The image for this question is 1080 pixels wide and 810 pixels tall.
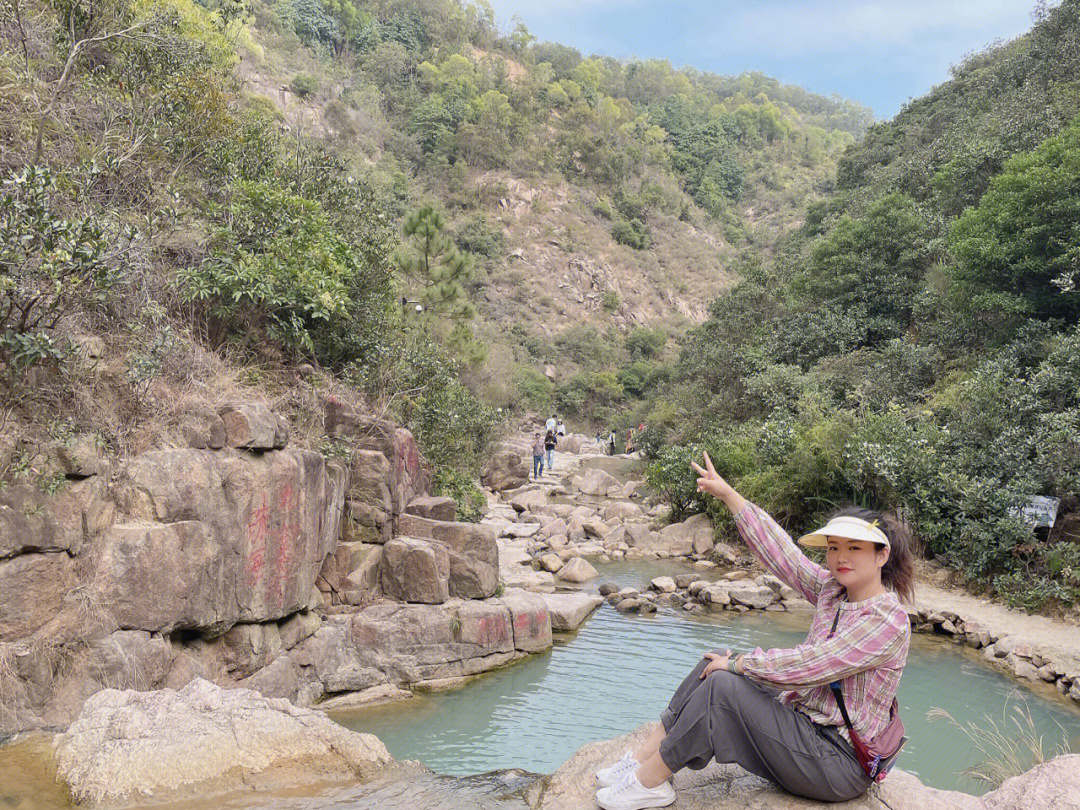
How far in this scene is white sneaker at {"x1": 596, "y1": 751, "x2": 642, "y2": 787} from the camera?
3248 mm

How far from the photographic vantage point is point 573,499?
67.5 ft

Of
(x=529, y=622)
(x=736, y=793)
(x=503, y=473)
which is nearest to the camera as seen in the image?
(x=736, y=793)

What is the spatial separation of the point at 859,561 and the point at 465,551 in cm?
653

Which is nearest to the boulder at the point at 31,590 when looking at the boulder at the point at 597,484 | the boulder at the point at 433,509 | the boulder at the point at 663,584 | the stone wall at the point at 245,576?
the stone wall at the point at 245,576

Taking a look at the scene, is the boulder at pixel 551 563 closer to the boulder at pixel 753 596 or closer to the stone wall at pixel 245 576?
the boulder at pixel 753 596

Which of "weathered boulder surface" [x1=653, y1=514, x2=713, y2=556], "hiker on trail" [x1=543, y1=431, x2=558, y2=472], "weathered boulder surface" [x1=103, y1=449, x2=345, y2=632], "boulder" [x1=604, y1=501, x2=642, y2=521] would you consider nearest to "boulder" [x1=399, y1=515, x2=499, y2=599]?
"weathered boulder surface" [x1=103, y1=449, x2=345, y2=632]

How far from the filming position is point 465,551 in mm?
9062

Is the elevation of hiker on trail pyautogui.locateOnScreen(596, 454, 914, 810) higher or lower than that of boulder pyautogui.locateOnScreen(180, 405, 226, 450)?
lower

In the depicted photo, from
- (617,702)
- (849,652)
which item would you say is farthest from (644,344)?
(849,652)

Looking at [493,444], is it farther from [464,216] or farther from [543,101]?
[543,101]

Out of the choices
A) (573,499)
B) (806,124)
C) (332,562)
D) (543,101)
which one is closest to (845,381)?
(573,499)

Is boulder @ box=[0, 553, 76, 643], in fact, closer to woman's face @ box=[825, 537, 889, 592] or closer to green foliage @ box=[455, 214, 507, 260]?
woman's face @ box=[825, 537, 889, 592]

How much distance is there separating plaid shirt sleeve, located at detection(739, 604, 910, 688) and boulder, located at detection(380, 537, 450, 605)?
5.85 m

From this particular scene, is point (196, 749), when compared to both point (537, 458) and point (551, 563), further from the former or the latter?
point (537, 458)
